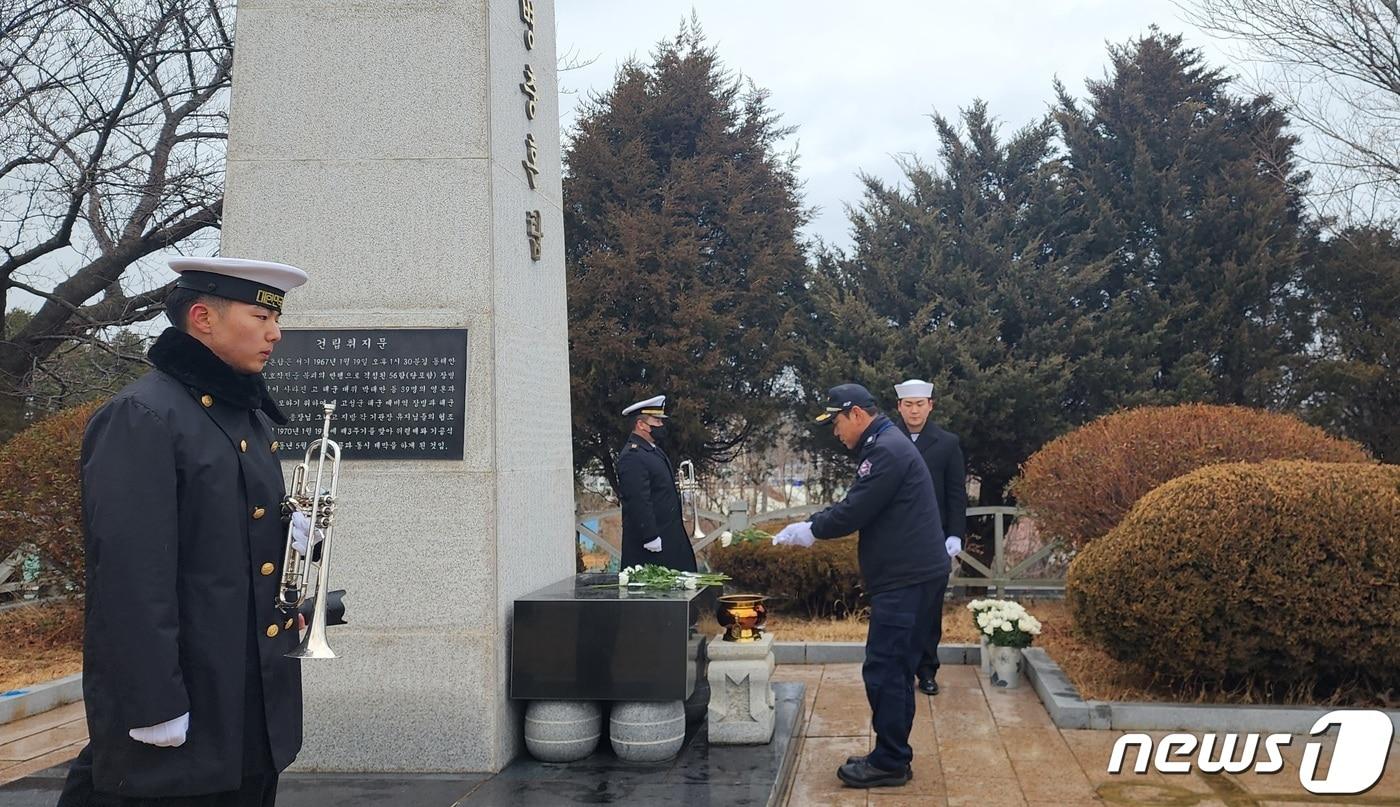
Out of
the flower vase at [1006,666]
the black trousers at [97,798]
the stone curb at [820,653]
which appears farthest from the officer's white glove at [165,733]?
the stone curb at [820,653]

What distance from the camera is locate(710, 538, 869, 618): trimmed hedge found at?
10.3 m

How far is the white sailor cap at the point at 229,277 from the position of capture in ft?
9.44

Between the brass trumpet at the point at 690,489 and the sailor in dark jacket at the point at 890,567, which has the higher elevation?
the brass trumpet at the point at 690,489

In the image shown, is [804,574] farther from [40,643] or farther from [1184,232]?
[1184,232]

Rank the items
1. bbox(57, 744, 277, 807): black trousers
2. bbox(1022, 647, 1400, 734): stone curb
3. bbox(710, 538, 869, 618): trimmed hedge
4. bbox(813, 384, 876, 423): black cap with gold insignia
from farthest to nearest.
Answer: bbox(710, 538, 869, 618): trimmed hedge, bbox(1022, 647, 1400, 734): stone curb, bbox(813, 384, 876, 423): black cap with gold insignia, bbox(57, 744, 277, 807): black trousers

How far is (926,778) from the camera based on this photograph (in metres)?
5.50

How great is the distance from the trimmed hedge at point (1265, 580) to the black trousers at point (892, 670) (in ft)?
5.60

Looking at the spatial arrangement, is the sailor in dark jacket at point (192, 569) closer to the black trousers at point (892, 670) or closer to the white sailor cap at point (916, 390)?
the black trousers at point (892, 670)

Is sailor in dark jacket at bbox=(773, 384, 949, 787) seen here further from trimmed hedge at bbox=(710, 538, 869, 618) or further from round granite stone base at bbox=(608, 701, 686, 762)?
trimmed hedge at bbox=(710, 538, 869, 618)

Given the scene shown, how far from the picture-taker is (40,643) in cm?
905

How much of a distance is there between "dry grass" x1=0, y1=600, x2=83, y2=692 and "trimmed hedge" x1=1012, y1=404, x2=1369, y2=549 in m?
8.01

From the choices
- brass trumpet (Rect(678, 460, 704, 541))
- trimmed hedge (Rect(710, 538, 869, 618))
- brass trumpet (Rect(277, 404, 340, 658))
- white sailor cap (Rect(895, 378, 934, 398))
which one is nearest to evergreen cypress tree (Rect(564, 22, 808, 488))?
brass trumpet (Rect(678, 460, 704, 541))

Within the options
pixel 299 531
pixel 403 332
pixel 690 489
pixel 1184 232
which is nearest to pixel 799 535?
pixel 403 332

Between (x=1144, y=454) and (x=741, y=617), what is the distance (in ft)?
15.5
